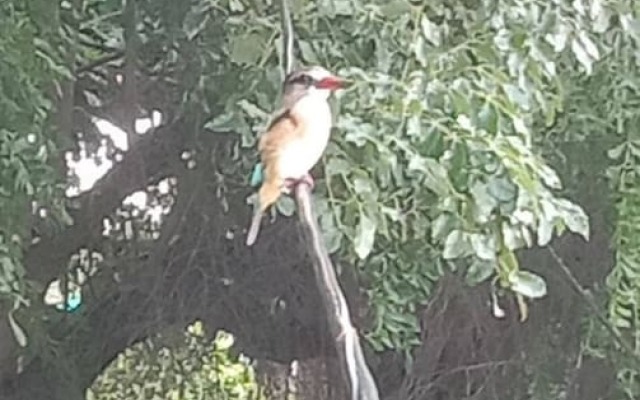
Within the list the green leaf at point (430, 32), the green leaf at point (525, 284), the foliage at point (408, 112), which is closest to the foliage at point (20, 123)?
the foliage at point (408, 112)

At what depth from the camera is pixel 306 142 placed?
1.56 m

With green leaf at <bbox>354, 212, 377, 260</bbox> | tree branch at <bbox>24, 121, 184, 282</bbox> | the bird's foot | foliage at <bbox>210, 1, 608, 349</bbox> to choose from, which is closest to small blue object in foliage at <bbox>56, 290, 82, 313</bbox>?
tree branch at <bbox>24, 121, 184, 282</bbox>

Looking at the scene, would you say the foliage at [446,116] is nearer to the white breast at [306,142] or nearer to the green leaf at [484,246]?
the green leaf at [484,246]

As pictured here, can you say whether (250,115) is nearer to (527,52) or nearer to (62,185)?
(527,52)

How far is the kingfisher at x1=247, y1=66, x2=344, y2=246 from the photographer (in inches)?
60.7

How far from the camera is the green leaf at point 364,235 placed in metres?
2.07

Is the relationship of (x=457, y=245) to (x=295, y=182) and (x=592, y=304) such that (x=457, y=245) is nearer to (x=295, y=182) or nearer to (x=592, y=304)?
(x=295, y=182)

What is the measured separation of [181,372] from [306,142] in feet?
6.61

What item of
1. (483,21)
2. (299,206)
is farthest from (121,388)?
(299,206)

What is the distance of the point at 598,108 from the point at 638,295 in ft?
1.08

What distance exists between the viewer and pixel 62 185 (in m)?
2.93

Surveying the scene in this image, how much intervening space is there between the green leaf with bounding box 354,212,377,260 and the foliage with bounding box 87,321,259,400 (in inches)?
52.5

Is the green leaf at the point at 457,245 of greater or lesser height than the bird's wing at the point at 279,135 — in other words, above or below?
below

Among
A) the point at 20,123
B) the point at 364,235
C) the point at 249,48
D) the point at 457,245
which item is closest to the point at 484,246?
the point at 457,245
